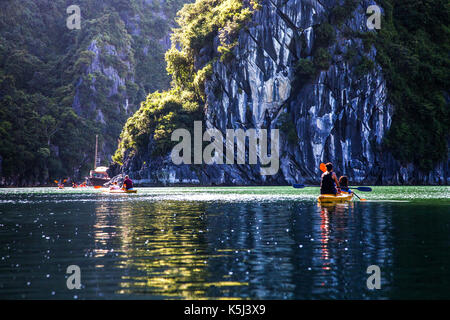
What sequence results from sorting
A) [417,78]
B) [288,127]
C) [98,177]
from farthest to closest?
[98,177] → [417,78] → [288,127]

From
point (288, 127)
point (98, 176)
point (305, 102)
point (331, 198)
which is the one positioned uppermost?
point (305, 102)

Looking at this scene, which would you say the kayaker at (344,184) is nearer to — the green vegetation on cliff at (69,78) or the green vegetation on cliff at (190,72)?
the green vegetation on cliff at (190,72)

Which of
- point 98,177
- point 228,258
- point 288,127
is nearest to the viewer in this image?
point 228,258

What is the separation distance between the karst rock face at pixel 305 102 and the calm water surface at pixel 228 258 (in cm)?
6423

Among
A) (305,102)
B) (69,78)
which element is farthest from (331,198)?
(69,78)

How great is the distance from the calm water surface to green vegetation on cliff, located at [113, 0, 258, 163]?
238ft

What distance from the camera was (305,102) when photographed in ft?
286

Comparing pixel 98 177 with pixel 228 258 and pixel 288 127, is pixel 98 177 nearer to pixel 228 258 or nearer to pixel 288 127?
pixel 288 127

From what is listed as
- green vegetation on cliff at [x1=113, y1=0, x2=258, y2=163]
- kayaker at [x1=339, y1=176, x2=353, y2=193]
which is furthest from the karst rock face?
kayaker at [x1=339, y1=176, x2=353, y2=193]

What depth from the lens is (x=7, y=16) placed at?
149250 millimetres

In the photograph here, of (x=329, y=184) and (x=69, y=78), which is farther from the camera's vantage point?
(x=69, y=78)

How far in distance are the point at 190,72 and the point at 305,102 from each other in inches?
1117

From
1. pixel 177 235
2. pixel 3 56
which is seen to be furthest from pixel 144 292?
pixel 3 56

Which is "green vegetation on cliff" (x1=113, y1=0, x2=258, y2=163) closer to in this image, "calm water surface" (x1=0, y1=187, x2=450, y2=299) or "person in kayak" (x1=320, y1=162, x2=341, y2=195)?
"person in kayak" (x1=320, y1=162, x2=341, y2=195)
